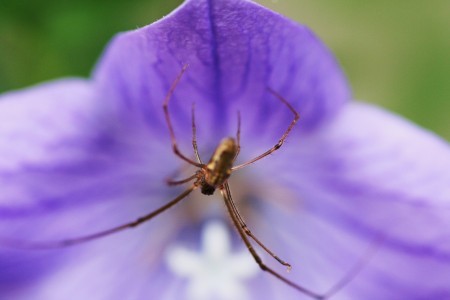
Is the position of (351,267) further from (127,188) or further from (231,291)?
(127,188)

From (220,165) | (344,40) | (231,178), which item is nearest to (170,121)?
(220,165)

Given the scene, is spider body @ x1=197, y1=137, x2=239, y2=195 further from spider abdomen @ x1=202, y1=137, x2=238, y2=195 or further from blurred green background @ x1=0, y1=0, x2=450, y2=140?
blurred green background @ x1=0, y1=0, x2=450, y2=140

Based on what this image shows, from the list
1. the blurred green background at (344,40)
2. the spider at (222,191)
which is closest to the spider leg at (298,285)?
the spider at (222,191)

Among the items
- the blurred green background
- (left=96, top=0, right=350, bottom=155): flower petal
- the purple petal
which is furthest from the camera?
the blurred green background

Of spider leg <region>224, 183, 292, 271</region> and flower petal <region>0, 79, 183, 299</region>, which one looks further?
spider leg <region>224, 183, 292, 271</region>

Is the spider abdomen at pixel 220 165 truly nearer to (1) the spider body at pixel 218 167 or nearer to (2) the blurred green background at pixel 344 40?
(1) the spider body at pixel 218 167

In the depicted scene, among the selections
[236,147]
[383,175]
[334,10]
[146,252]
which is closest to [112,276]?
[146,252]

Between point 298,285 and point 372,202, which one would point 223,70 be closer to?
point 372,202

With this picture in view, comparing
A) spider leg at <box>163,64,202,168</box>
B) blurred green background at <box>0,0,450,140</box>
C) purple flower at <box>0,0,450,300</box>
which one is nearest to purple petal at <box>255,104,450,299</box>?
purple flower at <box>0,0,450,300</box>
